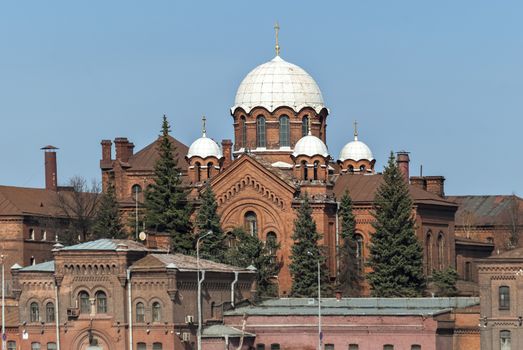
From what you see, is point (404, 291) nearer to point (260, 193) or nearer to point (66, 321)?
point (260, 193)

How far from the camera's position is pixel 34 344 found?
405 feet

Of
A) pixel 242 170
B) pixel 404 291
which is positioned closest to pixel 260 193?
pixel 242 170

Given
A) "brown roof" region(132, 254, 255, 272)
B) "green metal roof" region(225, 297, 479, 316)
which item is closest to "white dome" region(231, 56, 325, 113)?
"brown roof" region(132, 254, 255, 272)

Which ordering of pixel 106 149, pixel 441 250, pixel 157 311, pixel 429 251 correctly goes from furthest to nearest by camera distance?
1. pixel 106 149
2. pixel 441 250
3. pixel 429 251
4. pixel 157 311

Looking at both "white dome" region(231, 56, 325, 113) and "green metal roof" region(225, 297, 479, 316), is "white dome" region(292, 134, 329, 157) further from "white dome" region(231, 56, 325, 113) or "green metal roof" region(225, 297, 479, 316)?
"green metal roof" region(225, 297, 479, 316)

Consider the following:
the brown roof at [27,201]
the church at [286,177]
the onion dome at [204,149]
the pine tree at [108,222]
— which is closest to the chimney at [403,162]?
the church at [286,177]

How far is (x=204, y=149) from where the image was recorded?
14562cm

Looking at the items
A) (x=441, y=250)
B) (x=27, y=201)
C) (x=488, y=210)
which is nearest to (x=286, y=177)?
(x=441, y=250)

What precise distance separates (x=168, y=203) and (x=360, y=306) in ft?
69.4

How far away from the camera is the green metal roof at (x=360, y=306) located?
395 ft

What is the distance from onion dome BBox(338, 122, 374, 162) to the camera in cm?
15525

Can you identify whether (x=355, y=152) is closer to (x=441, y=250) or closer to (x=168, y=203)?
(x=441, y=250)

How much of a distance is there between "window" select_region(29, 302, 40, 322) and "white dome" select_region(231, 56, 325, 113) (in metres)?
28.5

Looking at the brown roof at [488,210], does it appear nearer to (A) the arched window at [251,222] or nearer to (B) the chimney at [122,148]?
(B) the chimney at [122,148]
